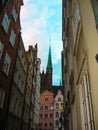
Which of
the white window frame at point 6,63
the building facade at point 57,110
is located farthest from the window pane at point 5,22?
the building facade at point 57,110

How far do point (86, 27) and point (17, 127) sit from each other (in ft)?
60.8

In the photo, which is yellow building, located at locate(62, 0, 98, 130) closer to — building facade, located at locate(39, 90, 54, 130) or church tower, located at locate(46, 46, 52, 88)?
building facade, located at locate(39, 90, 54, 130)

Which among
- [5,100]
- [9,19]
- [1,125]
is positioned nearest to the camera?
[1,125]

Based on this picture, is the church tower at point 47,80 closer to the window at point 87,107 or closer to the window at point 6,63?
the window at point 6,63

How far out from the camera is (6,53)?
15.4 metres

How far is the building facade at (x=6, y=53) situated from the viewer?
46.9 feet

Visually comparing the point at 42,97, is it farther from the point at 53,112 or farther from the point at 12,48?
the point at 12,48

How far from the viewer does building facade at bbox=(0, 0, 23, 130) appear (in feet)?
46.9

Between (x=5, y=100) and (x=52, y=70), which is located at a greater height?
(x=52, y=70)

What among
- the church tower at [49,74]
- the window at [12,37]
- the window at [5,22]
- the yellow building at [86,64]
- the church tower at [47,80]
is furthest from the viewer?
the church tower at [49,74]

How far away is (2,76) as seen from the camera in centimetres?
1442

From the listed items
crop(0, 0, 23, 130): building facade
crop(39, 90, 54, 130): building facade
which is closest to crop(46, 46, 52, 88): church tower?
crop(39, 90, 54, 130): building facade

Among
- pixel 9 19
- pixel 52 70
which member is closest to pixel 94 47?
pixel 9 19

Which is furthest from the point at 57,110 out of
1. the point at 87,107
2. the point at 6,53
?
the point at 87,107
